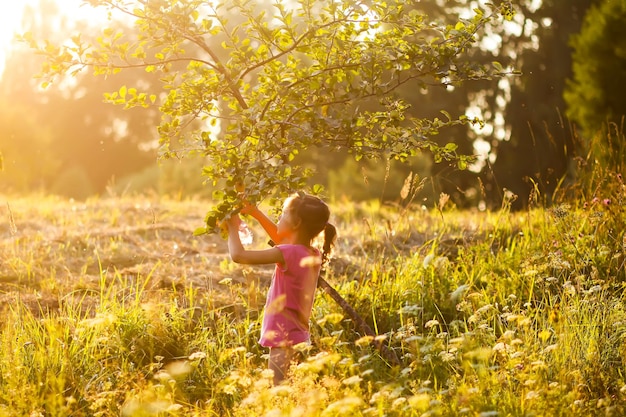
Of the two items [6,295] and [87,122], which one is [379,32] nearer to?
[6,295]

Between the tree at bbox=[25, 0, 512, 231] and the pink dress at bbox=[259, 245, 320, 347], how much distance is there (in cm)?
41

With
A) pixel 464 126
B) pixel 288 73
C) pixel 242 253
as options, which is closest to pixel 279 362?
pixel 242 253

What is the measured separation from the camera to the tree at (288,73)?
4.33 m

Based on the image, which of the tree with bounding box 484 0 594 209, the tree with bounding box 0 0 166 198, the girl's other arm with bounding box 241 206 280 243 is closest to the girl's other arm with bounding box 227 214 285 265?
the girl's other arm with bounding box 241 206 280 243

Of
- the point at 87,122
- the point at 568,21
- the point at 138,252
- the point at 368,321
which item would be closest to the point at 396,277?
the point at 368,321

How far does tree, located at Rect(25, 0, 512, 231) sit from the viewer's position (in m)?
4.33

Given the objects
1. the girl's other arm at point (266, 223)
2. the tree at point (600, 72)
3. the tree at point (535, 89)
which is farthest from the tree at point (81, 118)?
the girl's other arm at point (266, 223)

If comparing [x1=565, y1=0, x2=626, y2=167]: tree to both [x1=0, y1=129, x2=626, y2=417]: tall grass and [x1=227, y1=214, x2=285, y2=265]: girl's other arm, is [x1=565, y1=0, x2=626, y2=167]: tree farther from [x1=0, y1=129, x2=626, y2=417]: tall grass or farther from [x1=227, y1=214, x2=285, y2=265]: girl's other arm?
[x1=227, y1=214, x2=285, y2=265]: girl's other arm

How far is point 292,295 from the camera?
4.42 meters

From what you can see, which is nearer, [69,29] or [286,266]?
[286,266]

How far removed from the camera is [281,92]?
4.43 meters

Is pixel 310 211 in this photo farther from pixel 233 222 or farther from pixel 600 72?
pixel 600 72

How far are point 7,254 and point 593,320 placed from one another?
528cm

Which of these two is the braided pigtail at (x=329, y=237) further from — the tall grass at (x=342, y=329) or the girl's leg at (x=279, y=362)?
the girl's leg at (x=279, y=362)
